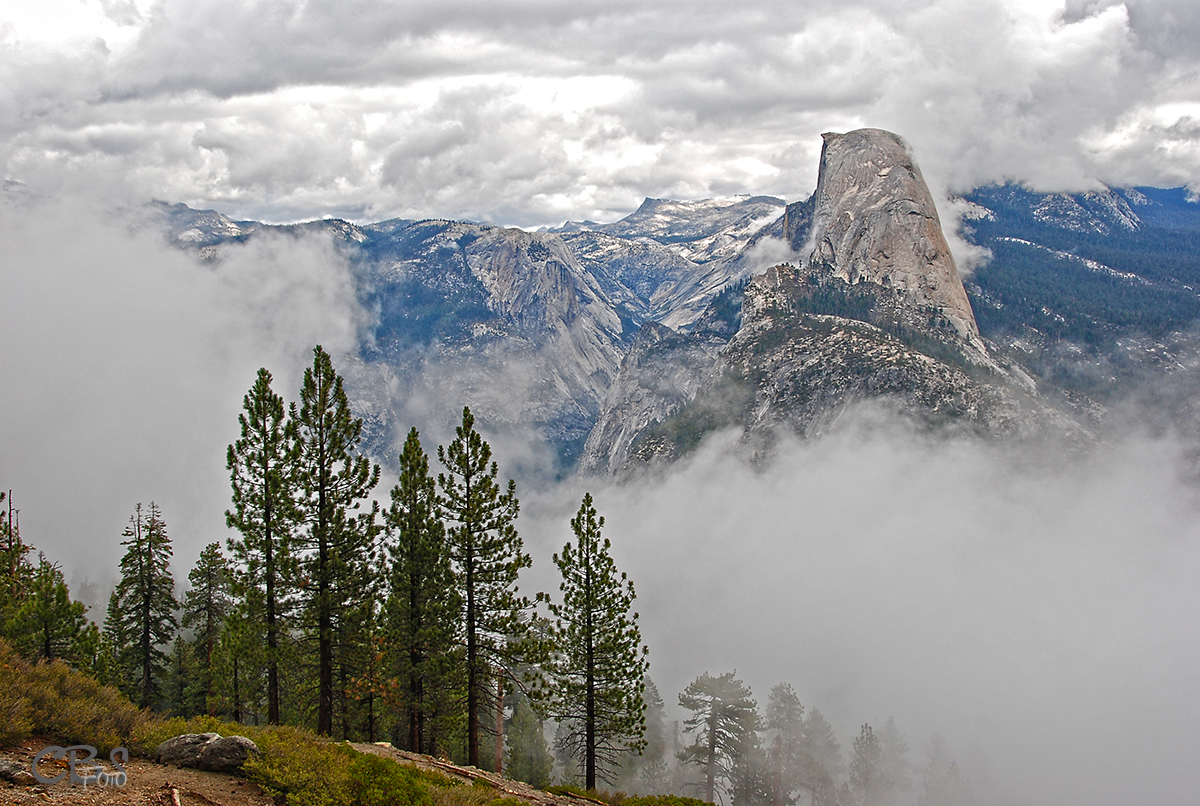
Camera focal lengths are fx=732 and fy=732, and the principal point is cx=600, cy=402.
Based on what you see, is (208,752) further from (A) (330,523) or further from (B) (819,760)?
(B) (819,760)

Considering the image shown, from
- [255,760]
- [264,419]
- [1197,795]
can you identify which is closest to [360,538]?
[264,419]

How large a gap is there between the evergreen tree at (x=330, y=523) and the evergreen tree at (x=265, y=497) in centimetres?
62

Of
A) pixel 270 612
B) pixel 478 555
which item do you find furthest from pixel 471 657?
pixel 270 612

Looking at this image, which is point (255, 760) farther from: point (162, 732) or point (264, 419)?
point (264, 419)

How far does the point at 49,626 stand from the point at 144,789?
24467mm

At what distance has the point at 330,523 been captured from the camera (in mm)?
29422

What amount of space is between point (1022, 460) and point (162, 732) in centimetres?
19948

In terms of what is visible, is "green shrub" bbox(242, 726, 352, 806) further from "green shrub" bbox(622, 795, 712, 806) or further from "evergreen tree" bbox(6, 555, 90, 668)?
"evergreen tree" bbox(6, 555, 90, 668)

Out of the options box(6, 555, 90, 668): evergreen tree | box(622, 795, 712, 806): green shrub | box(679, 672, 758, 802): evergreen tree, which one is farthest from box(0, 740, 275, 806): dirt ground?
box(679, 672, 758, 802): evergreen tree

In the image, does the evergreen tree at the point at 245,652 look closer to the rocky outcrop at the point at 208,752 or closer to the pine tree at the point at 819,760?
the rocky outcrop at the point at 208,752

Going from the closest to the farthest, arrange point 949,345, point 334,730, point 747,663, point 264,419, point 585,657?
point 264,419, point 585,657, point 334,730, point 747,663, point 949,345

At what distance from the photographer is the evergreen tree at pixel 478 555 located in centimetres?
3055

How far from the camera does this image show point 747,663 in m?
178

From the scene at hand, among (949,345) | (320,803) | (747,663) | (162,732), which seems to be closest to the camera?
(320,803)
